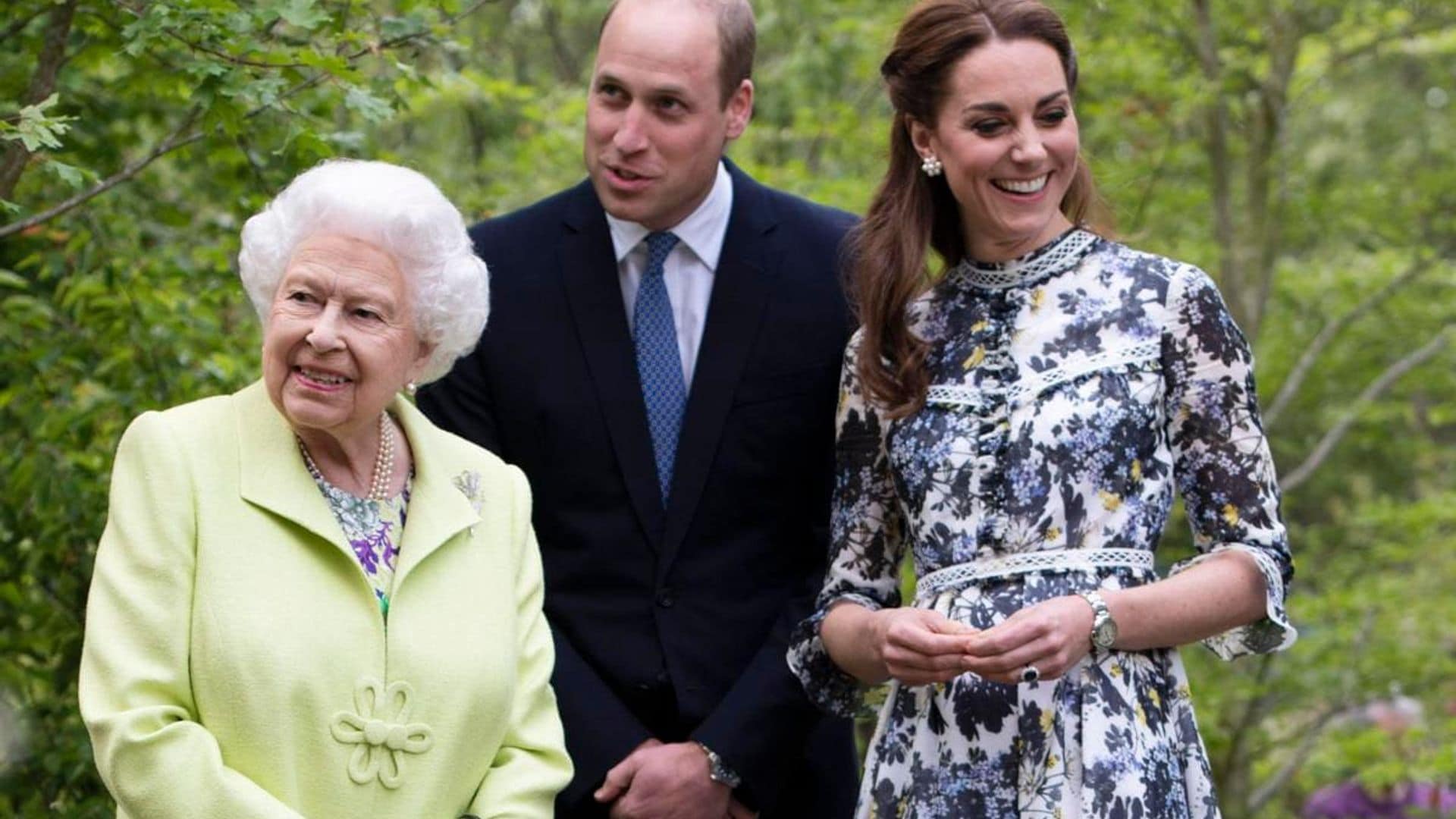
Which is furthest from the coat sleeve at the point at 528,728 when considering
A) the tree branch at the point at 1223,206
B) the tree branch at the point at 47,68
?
the tree branch at the point at 1223,206

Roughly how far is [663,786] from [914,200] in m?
1.17

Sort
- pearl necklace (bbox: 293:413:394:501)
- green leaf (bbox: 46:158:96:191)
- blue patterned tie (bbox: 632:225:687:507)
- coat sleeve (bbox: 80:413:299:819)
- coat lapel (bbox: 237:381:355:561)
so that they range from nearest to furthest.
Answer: coat sleeve (bbox: 80:413:299:819)
coat lapel (bbox: 237:381:355:561)
pearl necklace (bbox: 293:413:394:501)
green leaf (bbox: 46:158:96:191)
blue patterned tie (bbox: 632:225:687:507)

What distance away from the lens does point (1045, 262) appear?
3.48 m

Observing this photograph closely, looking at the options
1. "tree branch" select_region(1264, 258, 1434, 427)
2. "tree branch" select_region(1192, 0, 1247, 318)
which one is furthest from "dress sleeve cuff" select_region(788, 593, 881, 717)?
"tree branch" select_region(1264, 258, 1434, 427)

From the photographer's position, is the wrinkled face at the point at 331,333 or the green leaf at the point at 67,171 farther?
the green leaf at the point at 67,171

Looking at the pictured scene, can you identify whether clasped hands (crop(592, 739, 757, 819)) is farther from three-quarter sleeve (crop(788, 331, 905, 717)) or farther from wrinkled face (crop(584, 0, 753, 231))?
wrinkled face (crop(584, 0, 753, 231))

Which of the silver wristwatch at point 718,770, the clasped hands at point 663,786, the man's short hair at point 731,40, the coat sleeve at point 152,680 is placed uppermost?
the man's short hair at point 731,40

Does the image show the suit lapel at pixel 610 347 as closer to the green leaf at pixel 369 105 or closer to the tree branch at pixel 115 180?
the green leaf at pixel 369 105

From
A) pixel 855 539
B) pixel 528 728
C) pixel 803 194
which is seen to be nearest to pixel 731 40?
pixel 855 539

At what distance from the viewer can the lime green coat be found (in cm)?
279

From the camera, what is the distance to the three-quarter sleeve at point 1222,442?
10.7ft

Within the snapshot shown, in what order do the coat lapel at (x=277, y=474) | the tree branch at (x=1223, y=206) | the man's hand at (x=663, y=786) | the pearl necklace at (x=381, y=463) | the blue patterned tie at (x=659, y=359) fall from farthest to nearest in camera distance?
1. the tree branch at (x=1223, y=206)
2. the blue patterned tie at (x=659, y=359)
3. the man's hand at (x=663, y=786)
4. the pearl necklace at (x=381, y=463)
5. the coat lapel at (x=277, y=474)

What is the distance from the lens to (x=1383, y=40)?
355 inches

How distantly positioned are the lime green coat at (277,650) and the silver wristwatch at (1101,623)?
0.91 m
